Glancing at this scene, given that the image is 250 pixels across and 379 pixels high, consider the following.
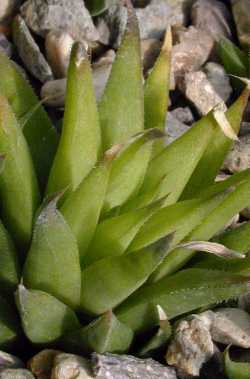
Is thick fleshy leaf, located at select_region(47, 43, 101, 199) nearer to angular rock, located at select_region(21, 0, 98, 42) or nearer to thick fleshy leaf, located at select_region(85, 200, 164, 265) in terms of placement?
thick fleshy leaf, located at select_region(85, 200, 164, 265)

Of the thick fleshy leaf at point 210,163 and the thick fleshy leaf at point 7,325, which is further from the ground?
the thick fleshy leaf at point 210,163

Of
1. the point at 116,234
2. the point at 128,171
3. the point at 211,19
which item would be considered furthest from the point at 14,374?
the point at 211,19

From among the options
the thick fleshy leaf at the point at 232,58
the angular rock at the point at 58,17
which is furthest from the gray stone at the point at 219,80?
the angular rock at the point at 58,17

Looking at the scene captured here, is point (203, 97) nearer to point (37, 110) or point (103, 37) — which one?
point (103, 37)

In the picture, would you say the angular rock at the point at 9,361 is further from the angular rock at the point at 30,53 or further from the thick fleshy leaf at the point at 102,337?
the angular rock at the point at 30,53

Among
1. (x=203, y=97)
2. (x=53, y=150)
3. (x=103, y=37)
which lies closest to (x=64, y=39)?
(x=103, y=37)

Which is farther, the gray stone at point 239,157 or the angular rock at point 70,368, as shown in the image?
the gray stone at point 239,157

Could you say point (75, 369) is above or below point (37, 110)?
below
